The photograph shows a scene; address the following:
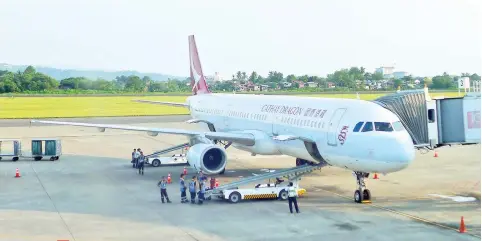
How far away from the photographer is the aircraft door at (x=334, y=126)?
2192cm

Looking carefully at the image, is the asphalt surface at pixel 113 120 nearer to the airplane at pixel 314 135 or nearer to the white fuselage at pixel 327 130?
the airplane at pixel 314 135

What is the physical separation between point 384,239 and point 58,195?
13.2 metres

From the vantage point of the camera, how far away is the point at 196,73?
40.7m

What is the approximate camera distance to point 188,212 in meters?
20.7

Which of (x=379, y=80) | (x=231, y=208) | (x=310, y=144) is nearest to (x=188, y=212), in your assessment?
(x=231, y=208)

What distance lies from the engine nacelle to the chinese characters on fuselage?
3.30 m

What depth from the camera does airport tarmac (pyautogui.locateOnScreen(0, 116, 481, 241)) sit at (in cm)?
1780

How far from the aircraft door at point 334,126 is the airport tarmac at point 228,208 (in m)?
2.24

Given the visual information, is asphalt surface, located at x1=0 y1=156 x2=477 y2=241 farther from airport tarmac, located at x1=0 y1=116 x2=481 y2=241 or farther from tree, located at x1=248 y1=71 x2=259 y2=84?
tree, located at x1=248 y1=71 x2=259 y2=84

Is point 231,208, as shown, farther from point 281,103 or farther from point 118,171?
point 118,171

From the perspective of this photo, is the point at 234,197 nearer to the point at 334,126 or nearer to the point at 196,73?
the point at 334,126

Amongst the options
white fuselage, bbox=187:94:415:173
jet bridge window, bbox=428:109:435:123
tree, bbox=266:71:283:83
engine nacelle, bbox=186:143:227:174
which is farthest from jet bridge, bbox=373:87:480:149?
tree, bbox=266:71:283:83

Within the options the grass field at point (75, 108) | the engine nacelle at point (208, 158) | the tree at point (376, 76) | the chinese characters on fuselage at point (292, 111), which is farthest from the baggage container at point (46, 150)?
the tree at point (376, 76)

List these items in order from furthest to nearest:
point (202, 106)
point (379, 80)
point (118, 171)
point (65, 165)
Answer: point (379, 80), point (202, 106), point (65, 165), point (118, 171)
